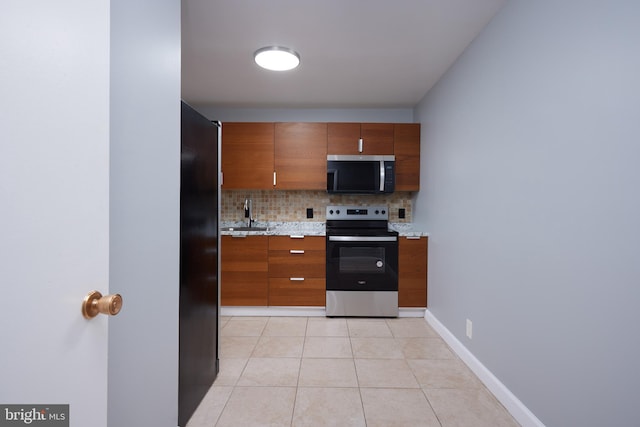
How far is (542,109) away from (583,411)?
4.40 ft

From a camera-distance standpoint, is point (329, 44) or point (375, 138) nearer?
point (329, 44)

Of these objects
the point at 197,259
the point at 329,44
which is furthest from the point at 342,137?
the point at 197,259

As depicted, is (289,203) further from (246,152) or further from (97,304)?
(97,304)

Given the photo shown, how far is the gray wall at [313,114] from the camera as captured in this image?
3.58 meters

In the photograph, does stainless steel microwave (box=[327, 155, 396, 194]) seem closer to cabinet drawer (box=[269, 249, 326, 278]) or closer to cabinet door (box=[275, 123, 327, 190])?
cabinet door (box=[275, 123, 327, 190])

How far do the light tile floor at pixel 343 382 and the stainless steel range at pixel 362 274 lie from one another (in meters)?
0.29

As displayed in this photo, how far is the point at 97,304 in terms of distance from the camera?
24.1 inches

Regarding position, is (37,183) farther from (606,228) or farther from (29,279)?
(606,228)

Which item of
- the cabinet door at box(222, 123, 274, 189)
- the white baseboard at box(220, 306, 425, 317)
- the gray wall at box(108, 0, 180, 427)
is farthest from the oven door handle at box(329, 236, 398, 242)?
the gray wall at box(108, 0, 180, 427)

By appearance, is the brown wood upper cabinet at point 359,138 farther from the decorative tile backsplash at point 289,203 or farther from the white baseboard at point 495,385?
the white baseboard at point 495,385

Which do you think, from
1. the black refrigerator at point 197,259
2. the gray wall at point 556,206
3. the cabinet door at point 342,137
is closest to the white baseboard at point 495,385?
the gray wall at point 556,206

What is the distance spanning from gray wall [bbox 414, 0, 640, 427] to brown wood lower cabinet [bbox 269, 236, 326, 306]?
1419mm

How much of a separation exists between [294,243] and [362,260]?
0.75 m
